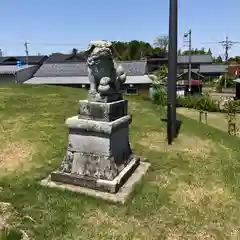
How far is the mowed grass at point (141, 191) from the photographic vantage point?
14.8ft

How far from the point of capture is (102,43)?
581cm

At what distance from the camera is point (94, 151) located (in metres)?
5.77

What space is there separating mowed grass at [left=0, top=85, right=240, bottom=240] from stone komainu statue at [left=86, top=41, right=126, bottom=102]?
6.05 ft

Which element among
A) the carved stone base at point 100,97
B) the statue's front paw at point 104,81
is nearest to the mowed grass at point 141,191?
the carved stone base at point 100,97

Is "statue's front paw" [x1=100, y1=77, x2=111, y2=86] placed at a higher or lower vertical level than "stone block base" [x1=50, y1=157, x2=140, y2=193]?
higher

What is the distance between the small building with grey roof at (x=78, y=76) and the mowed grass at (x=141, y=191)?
1997 cm

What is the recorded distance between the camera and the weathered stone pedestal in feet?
18.4

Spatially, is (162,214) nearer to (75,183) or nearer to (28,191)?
(75,183)

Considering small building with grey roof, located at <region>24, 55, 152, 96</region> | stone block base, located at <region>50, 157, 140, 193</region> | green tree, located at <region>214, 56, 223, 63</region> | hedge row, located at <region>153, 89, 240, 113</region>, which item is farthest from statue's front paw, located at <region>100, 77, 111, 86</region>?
green tree, located at <region>214, 56, 223, 63</region>

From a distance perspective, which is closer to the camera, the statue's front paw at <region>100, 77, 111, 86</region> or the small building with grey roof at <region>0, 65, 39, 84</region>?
the statue's front paw at <region>100, 77, 111, 86</region>

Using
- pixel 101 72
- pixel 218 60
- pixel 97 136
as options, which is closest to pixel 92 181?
pixel 97 136

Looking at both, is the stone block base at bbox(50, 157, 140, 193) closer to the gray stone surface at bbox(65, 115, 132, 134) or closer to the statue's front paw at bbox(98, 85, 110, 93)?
the gray stone surface at bbox(65, 115, 132, 134)

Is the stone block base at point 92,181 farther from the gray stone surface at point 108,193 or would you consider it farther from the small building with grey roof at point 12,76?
the small building with grey roof at point 12,76

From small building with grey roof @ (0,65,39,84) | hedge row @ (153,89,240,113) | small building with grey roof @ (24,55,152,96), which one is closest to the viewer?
hedge row @ (153,89,240,113)
